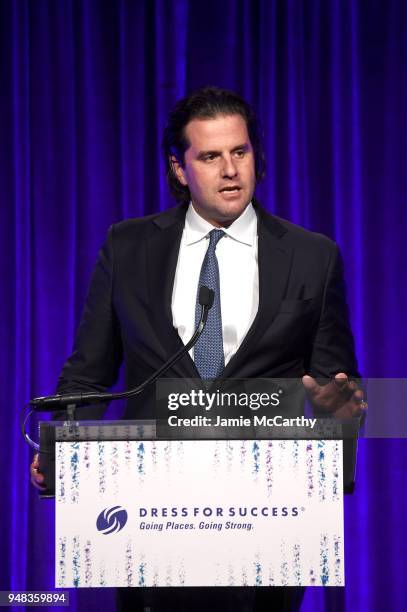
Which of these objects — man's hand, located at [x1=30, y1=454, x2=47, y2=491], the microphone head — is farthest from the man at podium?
man's hand, located at [x1=30, y1=454, x2=47, y2=491]

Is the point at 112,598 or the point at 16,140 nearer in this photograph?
the point at 112,598

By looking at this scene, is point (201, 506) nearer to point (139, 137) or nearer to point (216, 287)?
point (216, 287)

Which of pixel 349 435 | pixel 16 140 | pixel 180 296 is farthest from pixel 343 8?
pixel 349 435

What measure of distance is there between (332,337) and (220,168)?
0.47 metres

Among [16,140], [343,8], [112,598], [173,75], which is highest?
[343,8]

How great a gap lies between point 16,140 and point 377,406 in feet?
7.08

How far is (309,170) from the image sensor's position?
329 centimetres

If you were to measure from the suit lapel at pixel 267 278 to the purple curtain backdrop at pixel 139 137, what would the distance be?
1204mm

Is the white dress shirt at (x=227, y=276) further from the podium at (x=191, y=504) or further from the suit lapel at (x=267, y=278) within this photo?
the podium at (x=191, y=504)

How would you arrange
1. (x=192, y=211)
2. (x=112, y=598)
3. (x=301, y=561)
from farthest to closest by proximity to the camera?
1. (x=192, y=211)
2. (x=112, y=598)
3. (x=301, y=561)

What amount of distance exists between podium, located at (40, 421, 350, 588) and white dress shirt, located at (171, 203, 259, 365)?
0.58 metres

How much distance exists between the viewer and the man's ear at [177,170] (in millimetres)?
2293

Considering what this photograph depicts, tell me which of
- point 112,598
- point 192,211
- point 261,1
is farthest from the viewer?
point 261,1

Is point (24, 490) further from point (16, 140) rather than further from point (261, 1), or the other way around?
point (261, 1)
